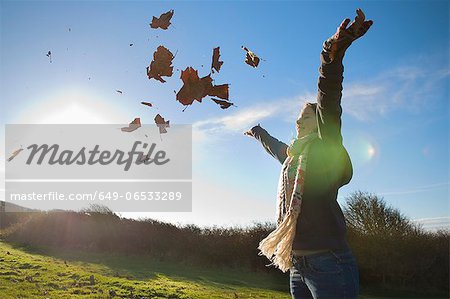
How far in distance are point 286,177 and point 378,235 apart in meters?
26.1

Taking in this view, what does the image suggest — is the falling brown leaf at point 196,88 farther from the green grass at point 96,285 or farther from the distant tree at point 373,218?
the distant tree at point 373,218

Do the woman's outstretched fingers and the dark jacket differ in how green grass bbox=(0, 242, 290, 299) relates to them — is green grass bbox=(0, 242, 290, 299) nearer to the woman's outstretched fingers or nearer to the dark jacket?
the dark jacket

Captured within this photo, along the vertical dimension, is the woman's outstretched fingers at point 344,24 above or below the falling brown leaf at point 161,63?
below

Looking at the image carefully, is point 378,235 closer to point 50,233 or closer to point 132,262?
point 132,262

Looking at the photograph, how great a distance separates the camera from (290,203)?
3.17 meters

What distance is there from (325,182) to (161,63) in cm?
384

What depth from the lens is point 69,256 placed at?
2472 cm

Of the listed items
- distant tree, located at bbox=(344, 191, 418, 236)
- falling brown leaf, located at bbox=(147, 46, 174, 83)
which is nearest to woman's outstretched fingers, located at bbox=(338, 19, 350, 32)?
falling brown leaf, located at bbox=(147, 46, 174, 83)

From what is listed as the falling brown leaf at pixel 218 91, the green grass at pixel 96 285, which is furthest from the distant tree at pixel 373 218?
the falling brown leaf at pixel 218 91

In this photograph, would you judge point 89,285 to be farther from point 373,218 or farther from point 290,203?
point 373,218

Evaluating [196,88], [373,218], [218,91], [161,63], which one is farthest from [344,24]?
[373,218]

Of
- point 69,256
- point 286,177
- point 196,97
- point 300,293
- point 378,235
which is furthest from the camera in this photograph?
point 378,235

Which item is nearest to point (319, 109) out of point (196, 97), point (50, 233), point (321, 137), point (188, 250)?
point (321, 137)

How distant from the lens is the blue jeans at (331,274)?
280cm
